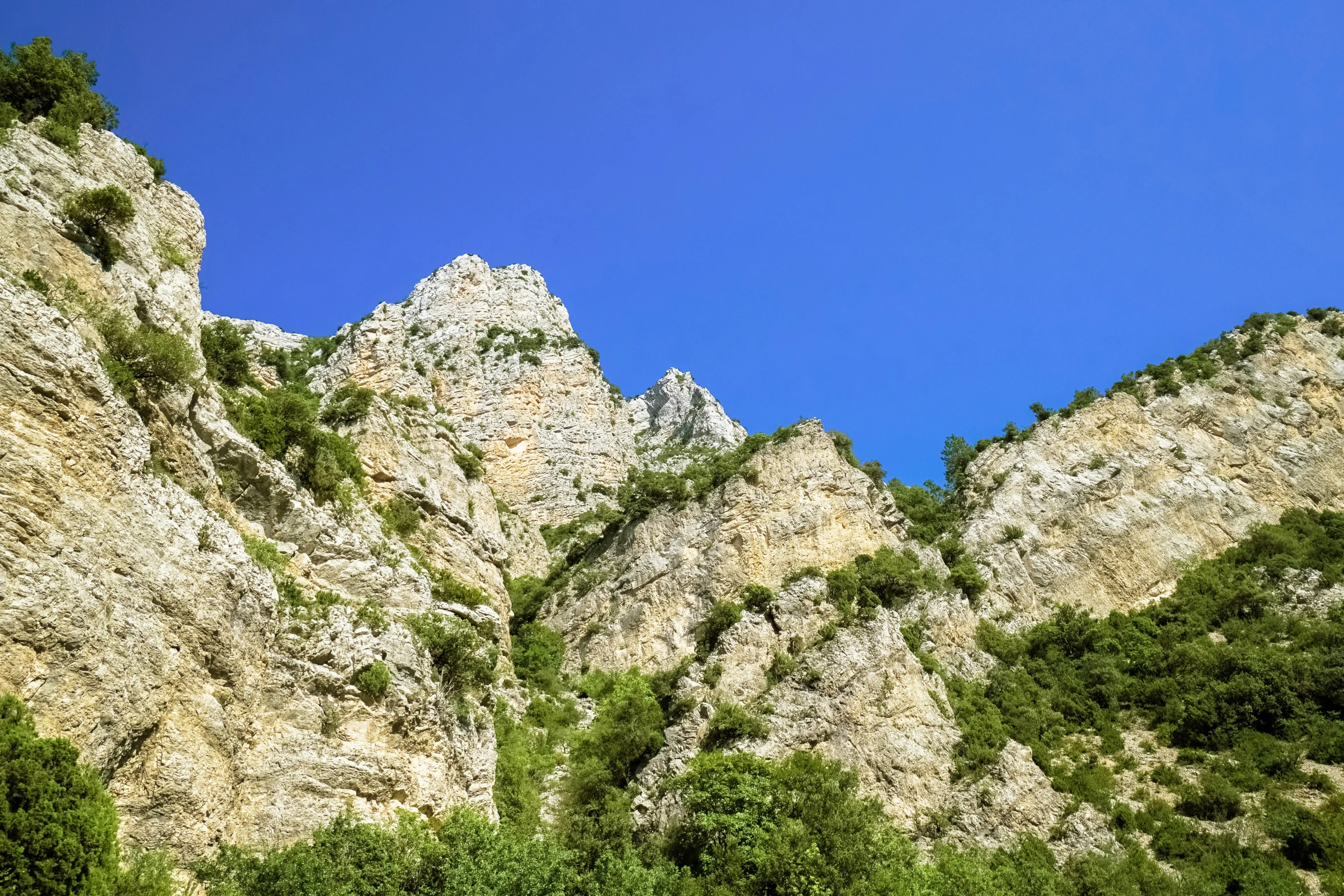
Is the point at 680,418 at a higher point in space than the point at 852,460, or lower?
higher

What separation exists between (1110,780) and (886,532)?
553 inches

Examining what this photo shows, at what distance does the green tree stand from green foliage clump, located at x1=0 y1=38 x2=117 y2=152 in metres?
17.2

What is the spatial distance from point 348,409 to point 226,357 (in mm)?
6492

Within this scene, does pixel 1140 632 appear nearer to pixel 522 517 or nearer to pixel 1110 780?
pixel 1110 780

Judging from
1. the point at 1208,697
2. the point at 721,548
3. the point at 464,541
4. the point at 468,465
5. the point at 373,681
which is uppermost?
the point at 468,465

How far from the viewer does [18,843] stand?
10953 mm

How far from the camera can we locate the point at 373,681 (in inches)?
835

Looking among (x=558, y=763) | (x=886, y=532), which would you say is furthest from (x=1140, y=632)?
(x=558, y=763)

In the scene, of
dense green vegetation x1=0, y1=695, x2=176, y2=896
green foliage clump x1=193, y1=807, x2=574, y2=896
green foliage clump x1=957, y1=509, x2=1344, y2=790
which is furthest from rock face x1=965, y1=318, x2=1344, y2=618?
dense green vegetation x1=0, y1=695, x2=176, y2=896

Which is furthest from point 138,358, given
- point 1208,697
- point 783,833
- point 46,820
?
point 1208,697

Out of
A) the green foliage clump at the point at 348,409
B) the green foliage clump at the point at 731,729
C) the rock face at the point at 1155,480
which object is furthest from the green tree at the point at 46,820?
the rock face at the point at 1155,480

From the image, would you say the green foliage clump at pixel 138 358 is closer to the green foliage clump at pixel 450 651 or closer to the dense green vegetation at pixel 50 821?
the dense green vegetation at pixel 50 821

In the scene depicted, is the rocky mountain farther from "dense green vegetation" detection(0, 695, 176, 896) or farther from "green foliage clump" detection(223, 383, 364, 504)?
"dense green vegetation" detection(0, 695, 176, 896)

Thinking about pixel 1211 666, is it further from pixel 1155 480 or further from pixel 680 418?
pixel 680 418
